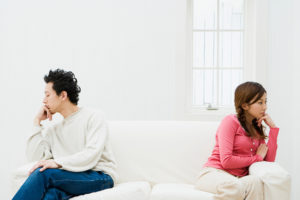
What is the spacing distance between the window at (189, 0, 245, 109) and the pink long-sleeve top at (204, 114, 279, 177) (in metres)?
1.27

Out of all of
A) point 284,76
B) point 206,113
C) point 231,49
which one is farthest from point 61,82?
point 284,76

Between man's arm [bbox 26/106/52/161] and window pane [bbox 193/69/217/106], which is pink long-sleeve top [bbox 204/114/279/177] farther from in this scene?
window pane [bbox 193/69/217/106]

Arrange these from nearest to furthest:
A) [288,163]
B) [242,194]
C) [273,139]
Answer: [242,194]
[273,139]
[288,163]

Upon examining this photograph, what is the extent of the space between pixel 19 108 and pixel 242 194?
250 cm

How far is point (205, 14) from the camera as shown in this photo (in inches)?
145

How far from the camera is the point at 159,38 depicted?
3.48m

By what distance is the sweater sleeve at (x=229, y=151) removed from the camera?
7.48 ft

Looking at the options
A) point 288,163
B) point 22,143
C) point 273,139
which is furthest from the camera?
point 22,143

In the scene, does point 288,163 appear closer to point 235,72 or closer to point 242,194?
point 235,72

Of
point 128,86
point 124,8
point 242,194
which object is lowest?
point 242,194

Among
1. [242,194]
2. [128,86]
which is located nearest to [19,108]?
[128,86]

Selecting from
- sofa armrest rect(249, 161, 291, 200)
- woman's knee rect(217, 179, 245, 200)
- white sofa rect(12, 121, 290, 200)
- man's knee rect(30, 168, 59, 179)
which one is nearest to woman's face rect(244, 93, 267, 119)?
white sofa rect(12, 121, 290, 200)

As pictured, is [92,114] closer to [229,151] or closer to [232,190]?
[229,151]

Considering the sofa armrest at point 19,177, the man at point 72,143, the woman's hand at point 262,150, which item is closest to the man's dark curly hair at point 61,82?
the man at point 72,143
